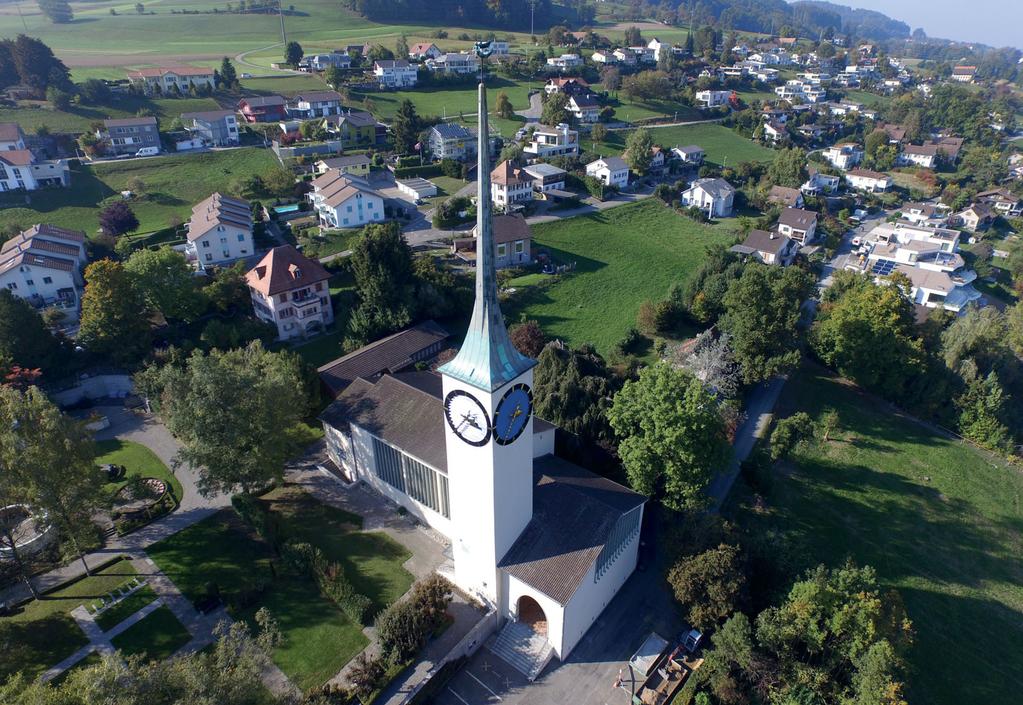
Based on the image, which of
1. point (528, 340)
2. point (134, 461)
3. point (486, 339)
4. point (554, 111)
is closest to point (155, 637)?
point (134, 461)

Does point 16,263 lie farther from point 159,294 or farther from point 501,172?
point 501,172

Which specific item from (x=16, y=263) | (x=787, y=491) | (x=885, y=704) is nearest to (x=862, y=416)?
(x=787, y=491)

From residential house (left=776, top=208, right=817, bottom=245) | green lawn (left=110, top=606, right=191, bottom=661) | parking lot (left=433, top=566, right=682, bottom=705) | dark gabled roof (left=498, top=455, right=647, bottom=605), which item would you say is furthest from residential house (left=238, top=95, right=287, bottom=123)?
parking lot (left=433, top=566, right=682, bottom=705)

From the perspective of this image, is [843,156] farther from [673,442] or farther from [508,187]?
[673,442]

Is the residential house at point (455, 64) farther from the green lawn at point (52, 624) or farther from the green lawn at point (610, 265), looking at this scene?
the green lawn at point (52, 624)

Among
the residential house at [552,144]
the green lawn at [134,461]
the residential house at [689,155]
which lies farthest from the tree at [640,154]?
the green lawn at [134,461]
